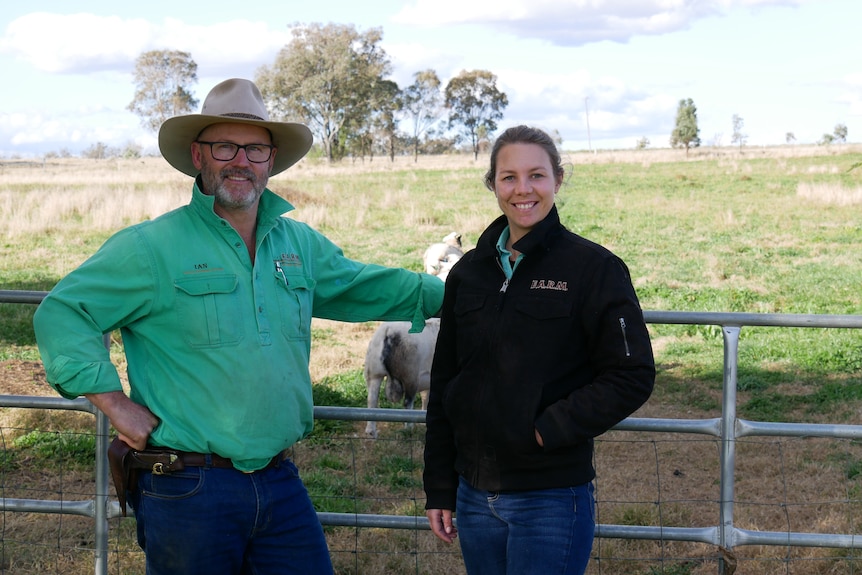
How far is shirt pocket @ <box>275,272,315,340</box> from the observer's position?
3062 mm

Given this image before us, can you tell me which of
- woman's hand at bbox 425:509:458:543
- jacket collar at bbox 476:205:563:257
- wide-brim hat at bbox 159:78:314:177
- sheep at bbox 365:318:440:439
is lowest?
sheep at bbox 365:318:440:439

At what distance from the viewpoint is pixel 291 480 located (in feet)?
10.3

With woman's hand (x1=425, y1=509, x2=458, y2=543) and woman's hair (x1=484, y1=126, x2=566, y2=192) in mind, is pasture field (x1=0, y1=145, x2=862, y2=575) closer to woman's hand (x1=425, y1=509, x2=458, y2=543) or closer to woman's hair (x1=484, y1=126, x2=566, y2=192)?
woman's hair (x1=484, y1=126, x2=566, y2=192)

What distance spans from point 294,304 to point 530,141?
995 millimetres

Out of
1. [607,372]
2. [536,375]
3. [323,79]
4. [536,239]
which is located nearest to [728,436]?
[607,372]

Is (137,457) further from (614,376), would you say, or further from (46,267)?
(46,267)

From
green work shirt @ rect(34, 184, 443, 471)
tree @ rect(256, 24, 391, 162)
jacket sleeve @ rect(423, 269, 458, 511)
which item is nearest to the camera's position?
green work shirt @ rect(34, 184, 443, 471)

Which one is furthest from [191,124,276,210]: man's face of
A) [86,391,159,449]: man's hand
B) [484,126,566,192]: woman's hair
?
[484,126,566,192]: woman's hair

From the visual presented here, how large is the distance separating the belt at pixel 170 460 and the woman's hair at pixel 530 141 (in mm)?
1310

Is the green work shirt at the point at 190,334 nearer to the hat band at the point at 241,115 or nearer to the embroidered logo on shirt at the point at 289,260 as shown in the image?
the embroidered logo on shirt at the point at 289,260

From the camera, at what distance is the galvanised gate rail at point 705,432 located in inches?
140

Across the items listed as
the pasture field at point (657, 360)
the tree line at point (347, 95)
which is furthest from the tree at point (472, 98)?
the pasture field at point (657, 360)

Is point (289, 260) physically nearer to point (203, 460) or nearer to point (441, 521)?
point (203, 460)

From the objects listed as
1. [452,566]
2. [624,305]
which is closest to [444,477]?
[624,305]
